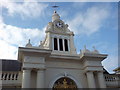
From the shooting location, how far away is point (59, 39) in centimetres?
1633

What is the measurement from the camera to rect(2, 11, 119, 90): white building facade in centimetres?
1084

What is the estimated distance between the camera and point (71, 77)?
12.2 metres

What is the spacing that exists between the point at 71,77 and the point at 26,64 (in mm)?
4320

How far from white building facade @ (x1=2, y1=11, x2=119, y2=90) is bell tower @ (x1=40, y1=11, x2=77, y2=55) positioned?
272cm

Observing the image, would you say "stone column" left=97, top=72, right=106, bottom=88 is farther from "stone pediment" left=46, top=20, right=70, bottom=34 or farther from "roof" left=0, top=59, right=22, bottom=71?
"roof" left=0, top=59, right=22, bottom=71

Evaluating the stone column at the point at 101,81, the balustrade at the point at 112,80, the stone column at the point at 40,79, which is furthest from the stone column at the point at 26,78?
the balustrade at the point at 112,80

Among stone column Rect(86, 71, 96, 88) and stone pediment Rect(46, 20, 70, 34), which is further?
stone pediment Rect(46, 20, 70, 34)

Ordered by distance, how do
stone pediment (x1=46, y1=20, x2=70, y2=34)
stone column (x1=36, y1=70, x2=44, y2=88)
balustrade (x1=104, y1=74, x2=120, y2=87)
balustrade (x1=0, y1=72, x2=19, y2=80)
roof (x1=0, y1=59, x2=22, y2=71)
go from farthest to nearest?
1. stone pediment (x1=46, y1=20, x2=70, y2=34)
2. roof (x1=0, y1=59, x2=22, y2=71)
3. balustrade (x1=104, y1=74, x2=120, y2=87)
4. balustrade (x1=0, y1=72, x2=19, y2=80)
5. stone column (x1=36, y1=70, x2=44, y2=88)

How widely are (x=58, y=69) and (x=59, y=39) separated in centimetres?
508

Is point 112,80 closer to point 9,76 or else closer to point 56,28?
point 56,28

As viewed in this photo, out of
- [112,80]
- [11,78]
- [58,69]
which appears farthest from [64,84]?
[112,80]

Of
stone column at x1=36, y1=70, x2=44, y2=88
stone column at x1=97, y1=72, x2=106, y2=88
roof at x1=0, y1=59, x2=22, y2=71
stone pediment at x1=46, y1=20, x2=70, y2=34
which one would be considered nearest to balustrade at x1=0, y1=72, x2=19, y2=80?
stone column at x1=36, y1=70, x2=44, y2=88

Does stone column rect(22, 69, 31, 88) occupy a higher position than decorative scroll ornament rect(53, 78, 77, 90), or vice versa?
stone column rect(22, 69, 31, 88)

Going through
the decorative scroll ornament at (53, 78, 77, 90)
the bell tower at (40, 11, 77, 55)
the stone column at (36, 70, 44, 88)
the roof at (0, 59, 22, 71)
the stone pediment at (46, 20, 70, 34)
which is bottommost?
the decorative scroll ornament at (53, 78, 77, 90)
